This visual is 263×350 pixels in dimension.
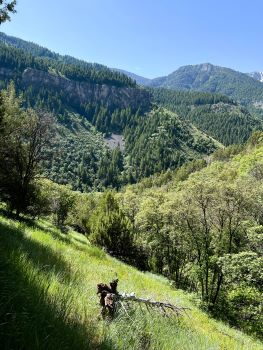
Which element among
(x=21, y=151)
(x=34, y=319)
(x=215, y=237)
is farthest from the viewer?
(x=215, y=237)

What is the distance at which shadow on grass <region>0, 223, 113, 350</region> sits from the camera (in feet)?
7.18

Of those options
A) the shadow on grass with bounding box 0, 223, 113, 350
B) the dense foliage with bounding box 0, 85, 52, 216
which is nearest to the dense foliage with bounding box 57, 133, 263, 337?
the dense foliage with bounding box 0, 85, 52, 216

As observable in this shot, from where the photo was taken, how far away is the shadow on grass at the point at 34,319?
219 centimetres

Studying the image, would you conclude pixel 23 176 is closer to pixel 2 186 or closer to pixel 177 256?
pixel 2 186

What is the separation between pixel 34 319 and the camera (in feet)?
8.33

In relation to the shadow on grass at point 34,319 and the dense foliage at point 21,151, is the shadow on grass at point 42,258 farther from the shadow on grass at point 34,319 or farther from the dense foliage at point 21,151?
the dense foliage at point 21,151

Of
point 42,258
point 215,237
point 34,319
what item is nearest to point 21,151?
point 215,237

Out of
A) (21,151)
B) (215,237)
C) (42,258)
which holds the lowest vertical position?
(42,258)

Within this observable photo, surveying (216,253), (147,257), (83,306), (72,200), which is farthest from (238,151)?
(83,306)

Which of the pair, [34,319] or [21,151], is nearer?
[34,319]

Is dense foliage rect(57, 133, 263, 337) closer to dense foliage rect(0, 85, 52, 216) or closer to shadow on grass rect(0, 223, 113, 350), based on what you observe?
dense foliage rect(0, 85, 52, 216)

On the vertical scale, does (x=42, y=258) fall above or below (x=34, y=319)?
below

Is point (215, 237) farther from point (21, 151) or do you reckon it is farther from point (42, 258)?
point (42, 258)

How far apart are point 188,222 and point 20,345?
94.9 feet
